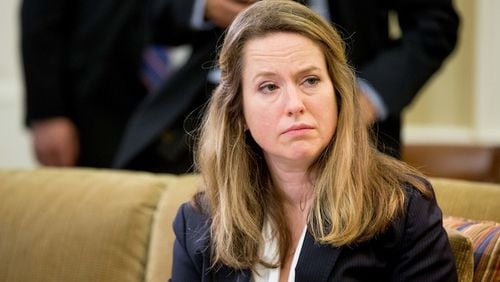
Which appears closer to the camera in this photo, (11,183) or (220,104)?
(220,104)

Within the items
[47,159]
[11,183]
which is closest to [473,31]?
[47,159]

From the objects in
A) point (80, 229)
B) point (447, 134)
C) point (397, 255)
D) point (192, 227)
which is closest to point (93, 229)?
point (80, 229)

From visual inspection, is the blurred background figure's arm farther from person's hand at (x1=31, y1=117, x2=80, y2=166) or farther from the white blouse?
the white blouse

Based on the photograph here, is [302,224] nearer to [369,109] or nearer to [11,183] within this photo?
[369,109]

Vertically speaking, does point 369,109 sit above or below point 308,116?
below

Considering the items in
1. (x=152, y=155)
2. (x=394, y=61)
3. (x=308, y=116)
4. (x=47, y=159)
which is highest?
(x=308, y=116)

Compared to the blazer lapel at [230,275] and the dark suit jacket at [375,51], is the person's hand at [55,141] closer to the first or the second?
the dark suit jacket at [375,51]

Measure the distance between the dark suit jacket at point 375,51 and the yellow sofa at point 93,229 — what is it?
0.74ft

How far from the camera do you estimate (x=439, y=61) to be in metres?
2.18

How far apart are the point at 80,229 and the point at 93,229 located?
1.3 inches

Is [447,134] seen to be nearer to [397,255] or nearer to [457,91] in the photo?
[457,91]

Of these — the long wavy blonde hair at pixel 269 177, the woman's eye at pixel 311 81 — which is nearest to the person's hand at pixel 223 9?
the long wavy blonde hair at pixel 269 177

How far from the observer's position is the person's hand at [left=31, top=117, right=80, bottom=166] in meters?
2.84

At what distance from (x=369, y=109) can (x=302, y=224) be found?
1.87 feet
